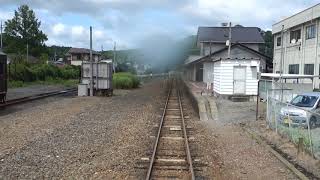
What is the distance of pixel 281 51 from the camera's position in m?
44.4

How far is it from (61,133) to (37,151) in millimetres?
3231

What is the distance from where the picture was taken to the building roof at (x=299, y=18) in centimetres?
3544

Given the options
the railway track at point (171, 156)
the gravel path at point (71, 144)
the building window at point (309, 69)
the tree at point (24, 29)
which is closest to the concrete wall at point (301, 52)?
the building window at point (309, 69)

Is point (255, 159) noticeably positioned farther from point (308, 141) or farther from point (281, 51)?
point (281, 51)

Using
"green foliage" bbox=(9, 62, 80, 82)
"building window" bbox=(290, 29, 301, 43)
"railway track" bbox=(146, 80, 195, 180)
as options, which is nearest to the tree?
"green foliage" bbox=(9, 62, 80, 82)

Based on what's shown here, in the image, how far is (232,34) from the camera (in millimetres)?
76750

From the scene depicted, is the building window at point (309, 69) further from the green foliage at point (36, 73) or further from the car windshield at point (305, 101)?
the green foliage at point (36, 73)

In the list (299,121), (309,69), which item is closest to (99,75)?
(309,69)

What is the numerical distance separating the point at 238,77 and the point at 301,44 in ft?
43.7

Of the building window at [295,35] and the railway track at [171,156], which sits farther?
the building window at [295,35]

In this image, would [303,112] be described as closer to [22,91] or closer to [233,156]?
[233,156]

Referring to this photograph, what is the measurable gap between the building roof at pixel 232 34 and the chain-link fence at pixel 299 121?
191ft

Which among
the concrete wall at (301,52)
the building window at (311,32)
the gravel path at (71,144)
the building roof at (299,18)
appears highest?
the building roof at (299,18)

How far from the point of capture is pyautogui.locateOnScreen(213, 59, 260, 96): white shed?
91.9 ft
